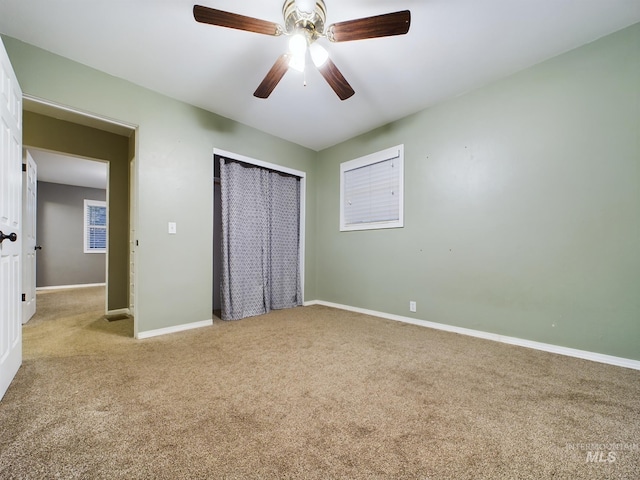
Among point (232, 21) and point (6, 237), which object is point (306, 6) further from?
point (6, 237)

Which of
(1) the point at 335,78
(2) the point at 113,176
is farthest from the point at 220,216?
(1) the point at 335,78

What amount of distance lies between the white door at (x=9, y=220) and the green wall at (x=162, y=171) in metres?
0.49

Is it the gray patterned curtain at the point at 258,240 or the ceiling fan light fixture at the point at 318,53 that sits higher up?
the ceiling fan light fixture at the point at 318,53

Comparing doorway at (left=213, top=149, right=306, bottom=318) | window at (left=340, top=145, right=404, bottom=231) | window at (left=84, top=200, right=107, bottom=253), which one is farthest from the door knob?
window at (left=84, top=200, right=107, bottom=253)

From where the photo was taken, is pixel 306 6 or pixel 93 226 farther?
pixel 93 226

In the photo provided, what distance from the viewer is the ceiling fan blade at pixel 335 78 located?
1909mm

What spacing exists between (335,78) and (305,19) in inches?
17.4

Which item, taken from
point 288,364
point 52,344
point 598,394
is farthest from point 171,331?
point 598,394

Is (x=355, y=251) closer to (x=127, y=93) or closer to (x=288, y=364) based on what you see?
(x=288, y=364)

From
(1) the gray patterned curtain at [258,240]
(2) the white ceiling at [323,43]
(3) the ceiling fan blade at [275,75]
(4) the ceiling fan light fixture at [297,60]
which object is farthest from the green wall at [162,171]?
(4) the ceiling fan light fixture at [297,60]

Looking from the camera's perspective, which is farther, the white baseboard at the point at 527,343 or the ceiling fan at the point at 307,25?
the white baseboard at the point at 527,343

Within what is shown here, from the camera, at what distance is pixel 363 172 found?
370 cm

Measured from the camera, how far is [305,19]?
65.6 inches

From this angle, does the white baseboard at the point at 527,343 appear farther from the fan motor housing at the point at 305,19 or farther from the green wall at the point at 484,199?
the fan motor housing at the point at 305,19
